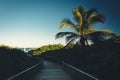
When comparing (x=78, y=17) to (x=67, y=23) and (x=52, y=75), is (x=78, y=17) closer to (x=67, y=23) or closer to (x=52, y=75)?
(x=67, y=23)

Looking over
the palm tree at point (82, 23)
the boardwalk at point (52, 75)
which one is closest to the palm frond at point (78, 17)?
the palm tree at point (82, 23)

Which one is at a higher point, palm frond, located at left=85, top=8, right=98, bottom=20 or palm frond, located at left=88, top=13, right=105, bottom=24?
palm frond, located at left=85, top=8, right=98, bottom=20

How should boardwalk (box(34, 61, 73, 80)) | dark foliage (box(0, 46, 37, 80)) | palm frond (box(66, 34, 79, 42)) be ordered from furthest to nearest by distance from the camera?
palm frond (box(66, 34, 79, 42))
dark foliage (box(0, 46, 37, 80))
boardwalk (box(34, 61, 73, 80))

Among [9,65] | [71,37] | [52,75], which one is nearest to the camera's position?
[52,75]

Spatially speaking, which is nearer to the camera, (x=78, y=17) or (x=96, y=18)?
(x=96, y=18)

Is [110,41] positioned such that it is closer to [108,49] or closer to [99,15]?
[108,49]

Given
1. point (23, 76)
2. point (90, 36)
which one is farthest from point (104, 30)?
point (23, 76)

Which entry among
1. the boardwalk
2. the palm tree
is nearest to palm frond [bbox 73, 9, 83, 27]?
the palm tree

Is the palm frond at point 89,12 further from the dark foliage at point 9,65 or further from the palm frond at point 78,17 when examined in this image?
the dark foliage at point 9,65

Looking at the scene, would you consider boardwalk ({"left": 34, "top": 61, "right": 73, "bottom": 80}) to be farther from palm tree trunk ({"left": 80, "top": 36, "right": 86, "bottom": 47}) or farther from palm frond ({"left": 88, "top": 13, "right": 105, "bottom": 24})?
palm frond ({"left": 88, "top": 13, "right": 105, "bottom": 24})

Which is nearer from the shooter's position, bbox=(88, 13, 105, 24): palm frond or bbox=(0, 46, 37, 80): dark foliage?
bbox=(0, 46, 37, 80): dark foliage


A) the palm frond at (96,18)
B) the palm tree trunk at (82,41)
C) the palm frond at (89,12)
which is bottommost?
the palm tree trunk at (82,41)

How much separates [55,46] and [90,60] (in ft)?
239

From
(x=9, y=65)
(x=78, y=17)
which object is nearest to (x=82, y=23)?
(x=78, y=17)
